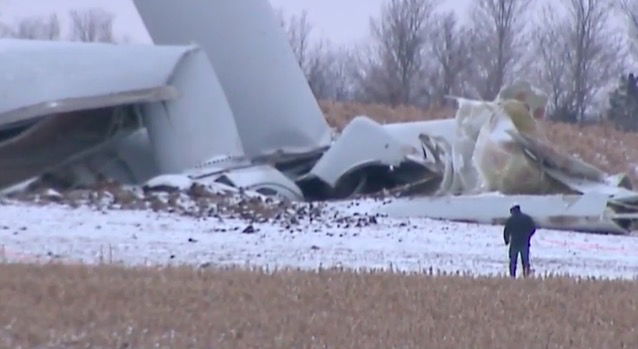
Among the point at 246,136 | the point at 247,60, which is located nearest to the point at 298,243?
the point at 246,136

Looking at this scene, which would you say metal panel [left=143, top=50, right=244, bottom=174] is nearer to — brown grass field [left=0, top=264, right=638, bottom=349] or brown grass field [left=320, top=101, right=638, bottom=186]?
brown grass field [left=320, top=101, right=638, bottom=186]

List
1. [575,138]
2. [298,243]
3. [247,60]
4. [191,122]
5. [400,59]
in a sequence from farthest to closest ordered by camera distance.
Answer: [400,59]
[575,138]
[247,60]
[191,122]
[298,243]

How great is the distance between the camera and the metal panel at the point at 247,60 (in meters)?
27.8

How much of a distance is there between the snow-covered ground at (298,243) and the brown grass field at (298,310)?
424 cm

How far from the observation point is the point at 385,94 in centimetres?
7262

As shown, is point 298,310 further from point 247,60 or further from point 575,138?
point 575,138

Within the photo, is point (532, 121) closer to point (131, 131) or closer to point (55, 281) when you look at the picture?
point (131, 131)

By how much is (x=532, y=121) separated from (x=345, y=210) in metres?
4.28

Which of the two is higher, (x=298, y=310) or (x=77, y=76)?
(x=77, y=76)

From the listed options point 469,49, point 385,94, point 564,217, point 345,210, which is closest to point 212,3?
point 345,210

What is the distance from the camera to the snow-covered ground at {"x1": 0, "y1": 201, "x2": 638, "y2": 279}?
58.4 ft

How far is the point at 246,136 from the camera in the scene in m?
28.2

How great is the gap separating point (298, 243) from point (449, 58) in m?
56.7

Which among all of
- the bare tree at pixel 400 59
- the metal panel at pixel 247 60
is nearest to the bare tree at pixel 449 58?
the bare tree at pixel 400 59
